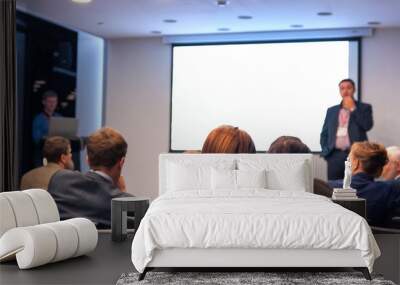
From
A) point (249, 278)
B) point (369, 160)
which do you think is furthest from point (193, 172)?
point (249, 278)

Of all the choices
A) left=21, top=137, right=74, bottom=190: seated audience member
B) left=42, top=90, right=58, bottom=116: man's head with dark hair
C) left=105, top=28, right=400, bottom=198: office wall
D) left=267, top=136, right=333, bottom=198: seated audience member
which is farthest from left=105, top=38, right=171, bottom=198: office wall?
left=267, top=136, right=333, bottom=198: seated audience member

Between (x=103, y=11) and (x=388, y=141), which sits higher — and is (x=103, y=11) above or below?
above

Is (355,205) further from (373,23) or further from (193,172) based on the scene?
(373,23)

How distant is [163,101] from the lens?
10445 millimetres

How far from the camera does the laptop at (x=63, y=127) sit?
9266 mm

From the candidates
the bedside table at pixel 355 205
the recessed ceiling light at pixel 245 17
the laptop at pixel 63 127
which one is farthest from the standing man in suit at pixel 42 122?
the bedside table at pixel 355 205

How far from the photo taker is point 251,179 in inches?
221

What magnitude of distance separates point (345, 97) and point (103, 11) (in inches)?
139

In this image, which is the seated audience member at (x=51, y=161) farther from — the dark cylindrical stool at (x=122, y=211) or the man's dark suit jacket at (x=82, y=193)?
the dark cylindrical stool at (x=122, y=211)

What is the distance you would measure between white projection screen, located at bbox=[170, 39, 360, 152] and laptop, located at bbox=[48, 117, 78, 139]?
162cm

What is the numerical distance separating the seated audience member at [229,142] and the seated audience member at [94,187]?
0.86 m

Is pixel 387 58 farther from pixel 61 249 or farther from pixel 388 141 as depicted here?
pixel 61 249

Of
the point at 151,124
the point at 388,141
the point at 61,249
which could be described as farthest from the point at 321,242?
the point at 151,124

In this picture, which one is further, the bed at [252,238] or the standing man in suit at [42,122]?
the standing man in suit at [42,122]
